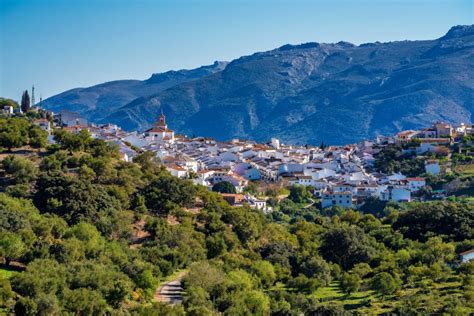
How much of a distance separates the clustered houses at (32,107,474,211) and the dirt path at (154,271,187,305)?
1933cm

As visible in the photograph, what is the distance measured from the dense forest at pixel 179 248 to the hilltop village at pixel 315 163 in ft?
29.2

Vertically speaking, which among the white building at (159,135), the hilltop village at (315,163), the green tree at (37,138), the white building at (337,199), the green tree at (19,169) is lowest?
the white building at (337,199)

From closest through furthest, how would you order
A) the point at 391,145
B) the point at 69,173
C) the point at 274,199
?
the point at 69,173 < the point at 274,199 < the point at 391,145

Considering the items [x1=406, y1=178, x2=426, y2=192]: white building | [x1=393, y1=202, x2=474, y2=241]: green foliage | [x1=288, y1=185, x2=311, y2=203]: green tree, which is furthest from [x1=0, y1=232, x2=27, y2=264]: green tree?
[x1=406, y1=178, x2=426, y2=192]: white building

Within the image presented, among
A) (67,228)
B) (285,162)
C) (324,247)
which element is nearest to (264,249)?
(324,247)

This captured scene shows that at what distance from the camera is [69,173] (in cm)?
4388

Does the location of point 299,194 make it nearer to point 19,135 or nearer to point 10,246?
point 19,135

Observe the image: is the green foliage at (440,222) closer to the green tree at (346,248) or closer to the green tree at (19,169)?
the green tree at (346,248)

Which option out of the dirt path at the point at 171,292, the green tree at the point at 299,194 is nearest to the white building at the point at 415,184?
the green tree at the point at 299,194

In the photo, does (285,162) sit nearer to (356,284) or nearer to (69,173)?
(69,173)

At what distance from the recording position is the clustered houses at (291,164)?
206ft

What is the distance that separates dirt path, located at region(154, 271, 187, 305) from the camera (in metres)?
31.5

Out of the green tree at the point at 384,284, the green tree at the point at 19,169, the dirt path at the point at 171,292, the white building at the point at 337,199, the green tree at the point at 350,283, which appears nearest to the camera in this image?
the dirt path at the point at 171,292

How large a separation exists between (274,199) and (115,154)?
46.8 ft
